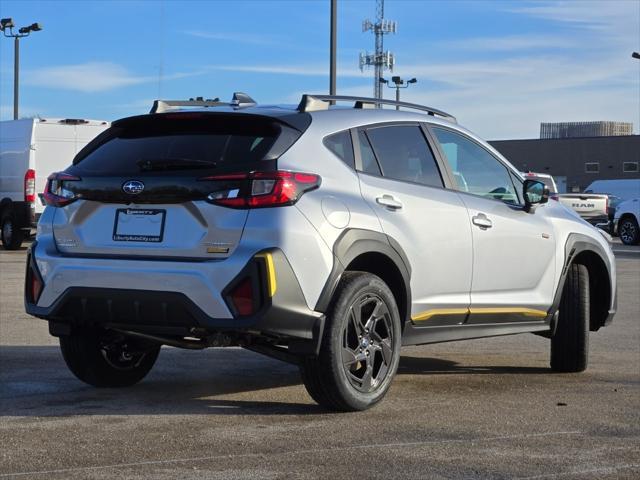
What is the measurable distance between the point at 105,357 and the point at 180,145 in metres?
1.60

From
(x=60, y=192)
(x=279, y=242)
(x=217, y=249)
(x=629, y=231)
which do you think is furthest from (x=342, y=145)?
(x=629, y=231)

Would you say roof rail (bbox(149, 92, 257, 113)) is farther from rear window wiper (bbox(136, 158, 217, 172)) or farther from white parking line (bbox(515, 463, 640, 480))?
white parking line (bbox(515, 463, 640, 480))

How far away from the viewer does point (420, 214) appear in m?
7.03

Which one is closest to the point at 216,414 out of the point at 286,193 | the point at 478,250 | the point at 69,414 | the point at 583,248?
the point at 69,414

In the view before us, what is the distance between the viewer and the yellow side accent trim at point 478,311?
23.4 ft

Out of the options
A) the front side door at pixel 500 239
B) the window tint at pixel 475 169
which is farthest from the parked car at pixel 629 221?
the window tint at pixel 475 169

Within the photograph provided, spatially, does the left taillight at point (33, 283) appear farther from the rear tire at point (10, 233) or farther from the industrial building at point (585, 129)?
the industrial building at point (585, 129)

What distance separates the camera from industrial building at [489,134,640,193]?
77.8m

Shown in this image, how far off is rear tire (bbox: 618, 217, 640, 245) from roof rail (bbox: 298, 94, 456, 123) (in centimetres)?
2457

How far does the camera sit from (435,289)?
7.16 meters

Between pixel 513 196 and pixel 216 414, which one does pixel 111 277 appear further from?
pixel 513 196

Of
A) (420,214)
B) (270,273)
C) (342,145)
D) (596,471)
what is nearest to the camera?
(596,471)

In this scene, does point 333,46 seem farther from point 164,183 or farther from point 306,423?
point 306,423

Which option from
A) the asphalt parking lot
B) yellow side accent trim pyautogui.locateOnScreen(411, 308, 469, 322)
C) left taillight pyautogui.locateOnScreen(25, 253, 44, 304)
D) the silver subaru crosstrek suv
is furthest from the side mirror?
left taillight pyautogui.locateOnScreen(25, 253, 44, 304)
